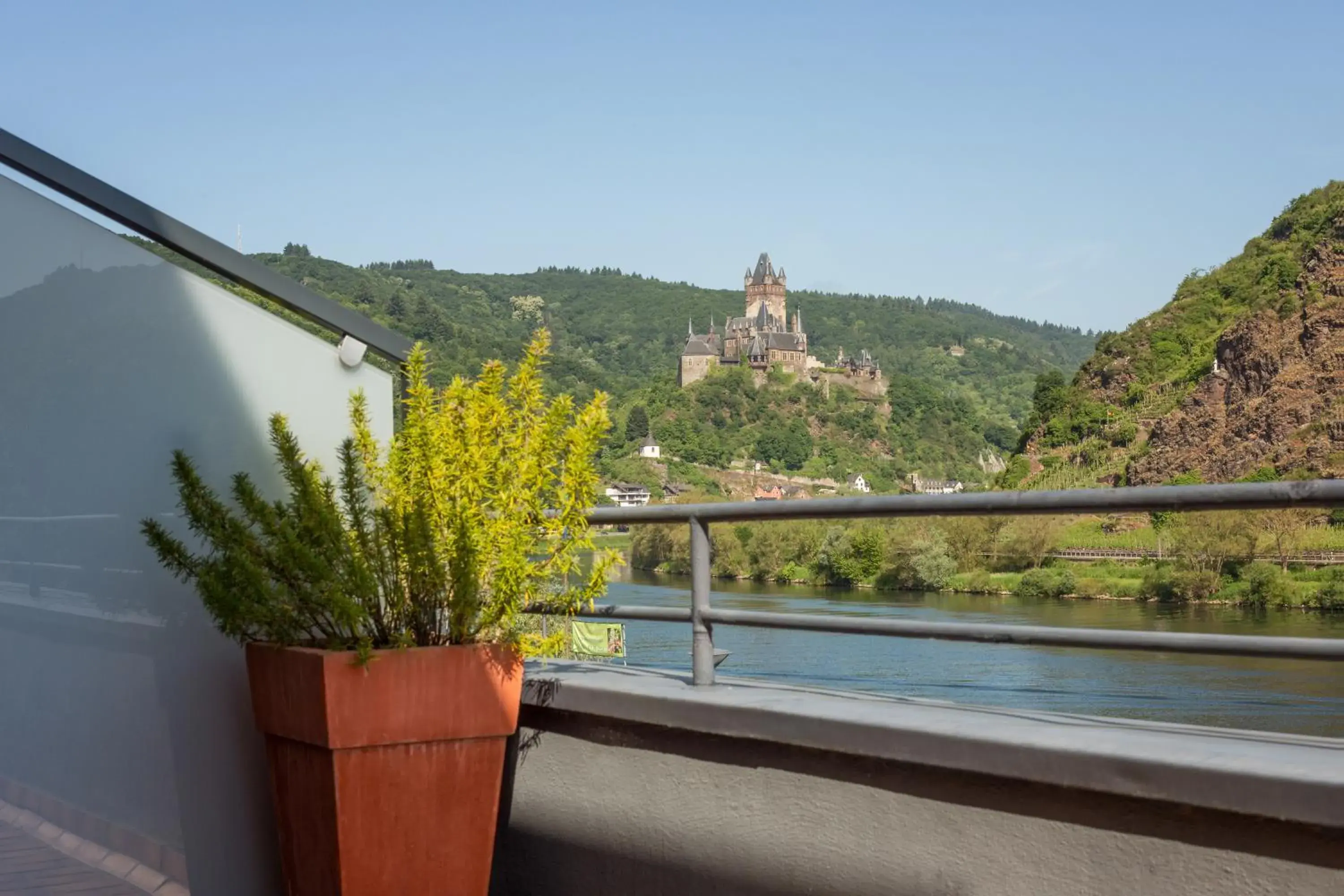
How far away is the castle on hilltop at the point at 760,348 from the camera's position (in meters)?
141

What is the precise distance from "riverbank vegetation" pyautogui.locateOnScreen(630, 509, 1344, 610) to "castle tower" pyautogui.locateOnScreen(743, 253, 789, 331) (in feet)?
516

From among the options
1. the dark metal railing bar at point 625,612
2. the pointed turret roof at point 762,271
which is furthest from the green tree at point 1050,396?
the dark metal railing bar at point 625,612

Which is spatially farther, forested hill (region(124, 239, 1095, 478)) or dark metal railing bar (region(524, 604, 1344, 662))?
forested hill (region(124, 239, 1095, 478))

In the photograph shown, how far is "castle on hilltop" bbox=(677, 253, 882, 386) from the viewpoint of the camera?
141 m

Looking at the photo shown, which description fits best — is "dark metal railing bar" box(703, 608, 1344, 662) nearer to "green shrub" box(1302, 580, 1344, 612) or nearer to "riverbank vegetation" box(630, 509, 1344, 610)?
"riverbank vegetation" box(630, 509, 1344, 610)

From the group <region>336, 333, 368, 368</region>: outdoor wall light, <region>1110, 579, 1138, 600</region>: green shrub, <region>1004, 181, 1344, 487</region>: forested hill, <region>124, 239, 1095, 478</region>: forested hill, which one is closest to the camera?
<region>1110, 579, 1138, 600</region>: green shrub

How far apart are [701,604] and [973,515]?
65cm

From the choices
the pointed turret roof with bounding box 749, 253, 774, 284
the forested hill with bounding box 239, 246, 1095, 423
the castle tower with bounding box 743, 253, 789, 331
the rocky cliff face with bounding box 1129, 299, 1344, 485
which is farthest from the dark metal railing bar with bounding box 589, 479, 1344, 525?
the pointed turret roof with bounding box 749, 253, 774, 284

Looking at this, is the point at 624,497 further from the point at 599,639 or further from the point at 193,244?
the point at 193,244

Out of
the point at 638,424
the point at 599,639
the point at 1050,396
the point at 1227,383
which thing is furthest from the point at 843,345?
the point at 599,639

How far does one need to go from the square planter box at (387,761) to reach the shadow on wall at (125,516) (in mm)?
213

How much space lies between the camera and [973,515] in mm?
2289

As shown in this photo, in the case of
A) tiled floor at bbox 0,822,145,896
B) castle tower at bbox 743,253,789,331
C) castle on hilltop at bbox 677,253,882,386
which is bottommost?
tiled floor at bbox 0,822,145,896

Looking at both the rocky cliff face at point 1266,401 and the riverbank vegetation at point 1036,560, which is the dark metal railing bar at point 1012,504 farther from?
the rocky cliff face at point 1266,401
